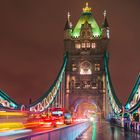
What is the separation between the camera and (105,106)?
122m

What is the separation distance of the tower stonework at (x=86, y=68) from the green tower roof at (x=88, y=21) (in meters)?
0.78

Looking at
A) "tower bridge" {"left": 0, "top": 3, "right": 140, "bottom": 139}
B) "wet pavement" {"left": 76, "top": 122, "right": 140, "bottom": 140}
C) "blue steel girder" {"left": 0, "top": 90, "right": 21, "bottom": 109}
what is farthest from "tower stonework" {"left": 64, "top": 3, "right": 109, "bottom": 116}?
"wet pavement" {"left": 76, "top": 122, "right": 140, "bottom": 140}

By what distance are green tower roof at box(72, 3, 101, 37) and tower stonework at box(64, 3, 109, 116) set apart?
2.57ft

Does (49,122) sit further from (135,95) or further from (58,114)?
(135,95)

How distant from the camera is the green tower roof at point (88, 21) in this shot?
13438cm

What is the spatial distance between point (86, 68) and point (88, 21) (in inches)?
881

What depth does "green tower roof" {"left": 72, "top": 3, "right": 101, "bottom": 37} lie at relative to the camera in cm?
13438

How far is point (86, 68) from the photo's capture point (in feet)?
410

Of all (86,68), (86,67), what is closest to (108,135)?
(86,67)

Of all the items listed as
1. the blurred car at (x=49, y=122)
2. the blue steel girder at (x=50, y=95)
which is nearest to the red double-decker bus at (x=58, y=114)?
the blurred car at (x=49, y=122)

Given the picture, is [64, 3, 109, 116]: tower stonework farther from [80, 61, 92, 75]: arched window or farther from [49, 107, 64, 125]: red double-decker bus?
Answer: [49, 107, 64, 125]: red double-decker bus

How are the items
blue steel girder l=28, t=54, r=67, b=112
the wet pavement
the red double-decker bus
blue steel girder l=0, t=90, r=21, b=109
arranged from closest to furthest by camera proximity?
the wet pavement → the red double-decker bus → blue steel girder l=0, t=90, r=21, b=109 → blue steel girder l=28, t=54, r=67, b=112

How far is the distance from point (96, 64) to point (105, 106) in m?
12.5

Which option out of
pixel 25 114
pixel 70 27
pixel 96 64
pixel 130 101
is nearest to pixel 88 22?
pixel 70 27
